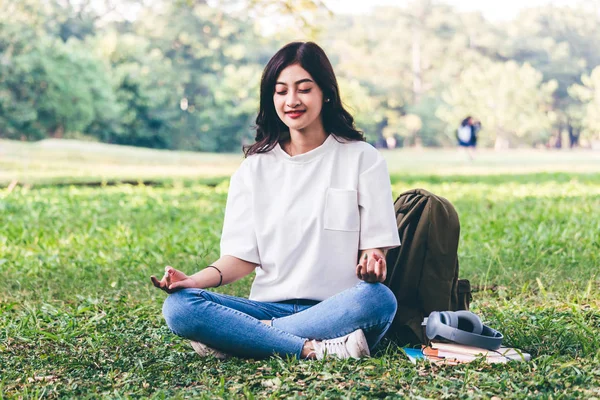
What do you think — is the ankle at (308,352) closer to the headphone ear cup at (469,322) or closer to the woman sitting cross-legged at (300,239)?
the woman sitting cross-legged at (300,239)

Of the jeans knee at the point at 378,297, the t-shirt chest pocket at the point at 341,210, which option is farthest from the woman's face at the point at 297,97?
the jeans knee at the point at 378,297

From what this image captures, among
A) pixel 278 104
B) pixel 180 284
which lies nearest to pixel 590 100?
pixel 278 104

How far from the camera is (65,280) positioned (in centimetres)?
520

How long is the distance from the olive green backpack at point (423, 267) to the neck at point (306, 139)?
1.66ft

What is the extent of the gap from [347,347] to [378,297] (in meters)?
0.23

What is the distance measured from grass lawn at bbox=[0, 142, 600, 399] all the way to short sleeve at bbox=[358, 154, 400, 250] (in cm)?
46

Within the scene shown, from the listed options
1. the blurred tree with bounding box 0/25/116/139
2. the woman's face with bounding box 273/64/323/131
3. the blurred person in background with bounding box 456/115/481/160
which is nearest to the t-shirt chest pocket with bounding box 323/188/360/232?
the woman's face with bounding box 273/64/323/131

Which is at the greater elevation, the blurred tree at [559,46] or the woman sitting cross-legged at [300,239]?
the blurred tree at [559,46]

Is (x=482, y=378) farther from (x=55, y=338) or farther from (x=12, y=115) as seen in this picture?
(x=12, y=115)

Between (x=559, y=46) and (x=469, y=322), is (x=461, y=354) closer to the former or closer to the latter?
(x=469, y=322)

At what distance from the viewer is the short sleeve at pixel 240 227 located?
3303 millimetres

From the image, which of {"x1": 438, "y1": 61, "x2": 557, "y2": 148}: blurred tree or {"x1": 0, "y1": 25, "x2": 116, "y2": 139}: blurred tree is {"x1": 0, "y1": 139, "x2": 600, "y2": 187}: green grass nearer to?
{"x1": 0, "y1": 25, "x2": 116, "y2": 139}: blurred tree

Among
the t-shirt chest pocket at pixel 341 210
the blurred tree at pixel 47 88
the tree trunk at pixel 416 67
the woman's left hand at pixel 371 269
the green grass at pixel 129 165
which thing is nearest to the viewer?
the woman's left hand at pixel 371 269

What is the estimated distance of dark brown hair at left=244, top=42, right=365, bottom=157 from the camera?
3275mm
